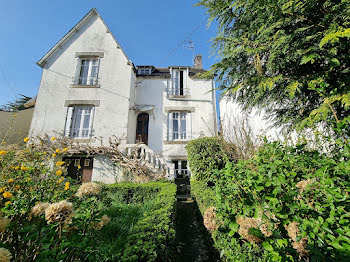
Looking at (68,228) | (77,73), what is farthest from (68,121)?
(68,228)

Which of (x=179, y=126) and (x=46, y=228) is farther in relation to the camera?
(x=179, y=126)

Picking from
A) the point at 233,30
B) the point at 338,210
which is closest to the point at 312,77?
the point at 233,30

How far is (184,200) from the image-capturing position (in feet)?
21.6

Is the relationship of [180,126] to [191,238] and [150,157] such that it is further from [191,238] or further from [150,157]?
[191,238]

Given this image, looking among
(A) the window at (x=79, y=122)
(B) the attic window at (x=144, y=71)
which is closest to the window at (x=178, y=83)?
(B) the attic window at (x=144, y=71)

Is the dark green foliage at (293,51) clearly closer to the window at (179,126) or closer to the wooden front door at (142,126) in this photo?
the window at (179,126)

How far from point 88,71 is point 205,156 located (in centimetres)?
946

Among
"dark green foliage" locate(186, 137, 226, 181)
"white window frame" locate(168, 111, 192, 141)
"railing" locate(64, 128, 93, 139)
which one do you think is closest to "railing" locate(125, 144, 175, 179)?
"dark green foliage" locate(186, 137, 226, 181)

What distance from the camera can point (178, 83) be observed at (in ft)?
41.4

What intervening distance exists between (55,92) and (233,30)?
1043cm

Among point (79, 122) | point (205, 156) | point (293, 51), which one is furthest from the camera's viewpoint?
point (79, 122)

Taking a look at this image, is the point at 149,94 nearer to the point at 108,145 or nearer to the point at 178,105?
the point at 178,105

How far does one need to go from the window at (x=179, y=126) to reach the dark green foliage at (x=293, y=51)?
6.14 meters

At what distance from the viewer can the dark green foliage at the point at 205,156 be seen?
672cm
